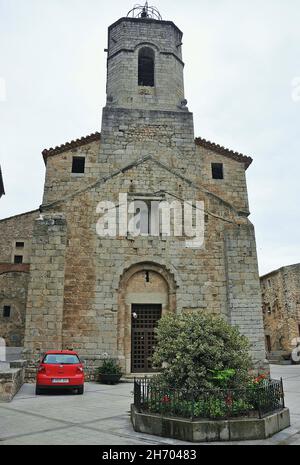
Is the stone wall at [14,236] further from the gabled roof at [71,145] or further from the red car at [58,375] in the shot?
the red car at [58,375]

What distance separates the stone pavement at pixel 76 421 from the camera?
6078 millimetres

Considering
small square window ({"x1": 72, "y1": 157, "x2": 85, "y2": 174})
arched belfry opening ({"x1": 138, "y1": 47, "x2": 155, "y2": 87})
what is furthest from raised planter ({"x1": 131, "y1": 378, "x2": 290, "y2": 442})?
arched belfry opening ({"x1": 138, "y1": 47, "x2": 155, "y2": 87})

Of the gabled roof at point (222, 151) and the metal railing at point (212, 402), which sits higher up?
the gabled roof at point (222, 151)

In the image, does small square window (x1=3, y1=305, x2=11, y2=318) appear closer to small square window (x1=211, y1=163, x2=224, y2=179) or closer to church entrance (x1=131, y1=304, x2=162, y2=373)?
church entrance (x1=131, y1=304, x2=162, y2=373)

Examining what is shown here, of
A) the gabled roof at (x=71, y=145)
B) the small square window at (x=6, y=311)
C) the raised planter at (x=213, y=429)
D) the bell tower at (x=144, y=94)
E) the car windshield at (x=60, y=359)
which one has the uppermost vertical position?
the bell tower at (x=144, y=94)

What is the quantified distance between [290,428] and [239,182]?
15.0m

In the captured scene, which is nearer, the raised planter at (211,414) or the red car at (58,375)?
the raised planter at (211,414)

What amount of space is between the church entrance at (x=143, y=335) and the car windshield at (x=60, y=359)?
4.43 meters

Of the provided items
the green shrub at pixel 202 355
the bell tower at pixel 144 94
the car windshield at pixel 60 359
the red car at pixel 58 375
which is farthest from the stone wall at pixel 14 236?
the green shrub at pixel 202 355

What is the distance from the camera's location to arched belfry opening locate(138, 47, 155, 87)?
22547mm

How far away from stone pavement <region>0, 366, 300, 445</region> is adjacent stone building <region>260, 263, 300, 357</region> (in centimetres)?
2038

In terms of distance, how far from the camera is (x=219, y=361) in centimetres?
752

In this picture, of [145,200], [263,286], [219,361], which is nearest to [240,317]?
[145,200]

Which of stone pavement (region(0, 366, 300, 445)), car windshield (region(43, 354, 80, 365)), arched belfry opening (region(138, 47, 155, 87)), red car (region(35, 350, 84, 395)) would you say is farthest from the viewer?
arched belfry opening (region(138, 47, 155, 87))
